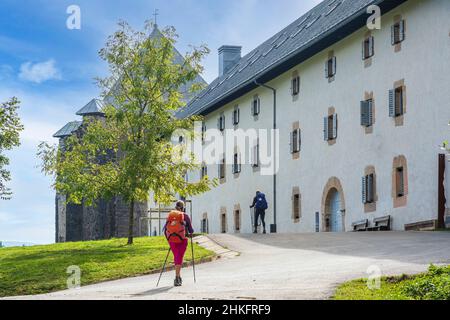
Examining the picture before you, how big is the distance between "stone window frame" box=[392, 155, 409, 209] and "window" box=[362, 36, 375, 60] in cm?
428

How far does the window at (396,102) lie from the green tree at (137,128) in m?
6.45

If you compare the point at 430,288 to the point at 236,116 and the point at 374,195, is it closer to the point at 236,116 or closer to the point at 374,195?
the point at 374,195

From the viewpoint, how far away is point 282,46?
4625cm

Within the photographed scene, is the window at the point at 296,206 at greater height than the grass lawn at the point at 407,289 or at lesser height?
greater

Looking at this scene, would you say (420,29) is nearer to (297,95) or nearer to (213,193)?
(297,95)

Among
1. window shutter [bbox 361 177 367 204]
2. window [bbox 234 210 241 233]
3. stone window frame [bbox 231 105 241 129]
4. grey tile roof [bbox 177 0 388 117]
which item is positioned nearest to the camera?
window shutter [bbox 361 177 367 204]

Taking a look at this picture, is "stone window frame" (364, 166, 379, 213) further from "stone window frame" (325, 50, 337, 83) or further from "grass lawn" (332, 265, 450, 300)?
"grass lawn" (332, 265, 450, 300)

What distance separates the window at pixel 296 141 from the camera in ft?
137

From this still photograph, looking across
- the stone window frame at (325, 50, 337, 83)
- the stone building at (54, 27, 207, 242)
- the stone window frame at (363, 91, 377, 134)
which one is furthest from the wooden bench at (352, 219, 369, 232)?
the stone building at (54, 27, 207, 242)

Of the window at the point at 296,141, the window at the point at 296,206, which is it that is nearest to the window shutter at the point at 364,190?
the window at the point at 296,206

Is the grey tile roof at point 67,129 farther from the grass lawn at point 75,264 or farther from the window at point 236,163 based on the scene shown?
the grass lawn at point 75,264

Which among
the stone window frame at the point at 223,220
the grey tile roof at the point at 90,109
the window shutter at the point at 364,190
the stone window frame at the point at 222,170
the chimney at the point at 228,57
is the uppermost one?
the chimney at the point at 228,57

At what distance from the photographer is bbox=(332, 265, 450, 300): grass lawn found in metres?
13.8

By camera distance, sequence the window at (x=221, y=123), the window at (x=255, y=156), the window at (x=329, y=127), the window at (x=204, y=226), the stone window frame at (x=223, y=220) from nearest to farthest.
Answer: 1. the window at (x=329, y=127)
2. the window at (x=255, y=156)
3. the stone window frame at (x=223, y=220)
4. the window at (x=221, y=123)
5. the window at (x=204, y=226)
